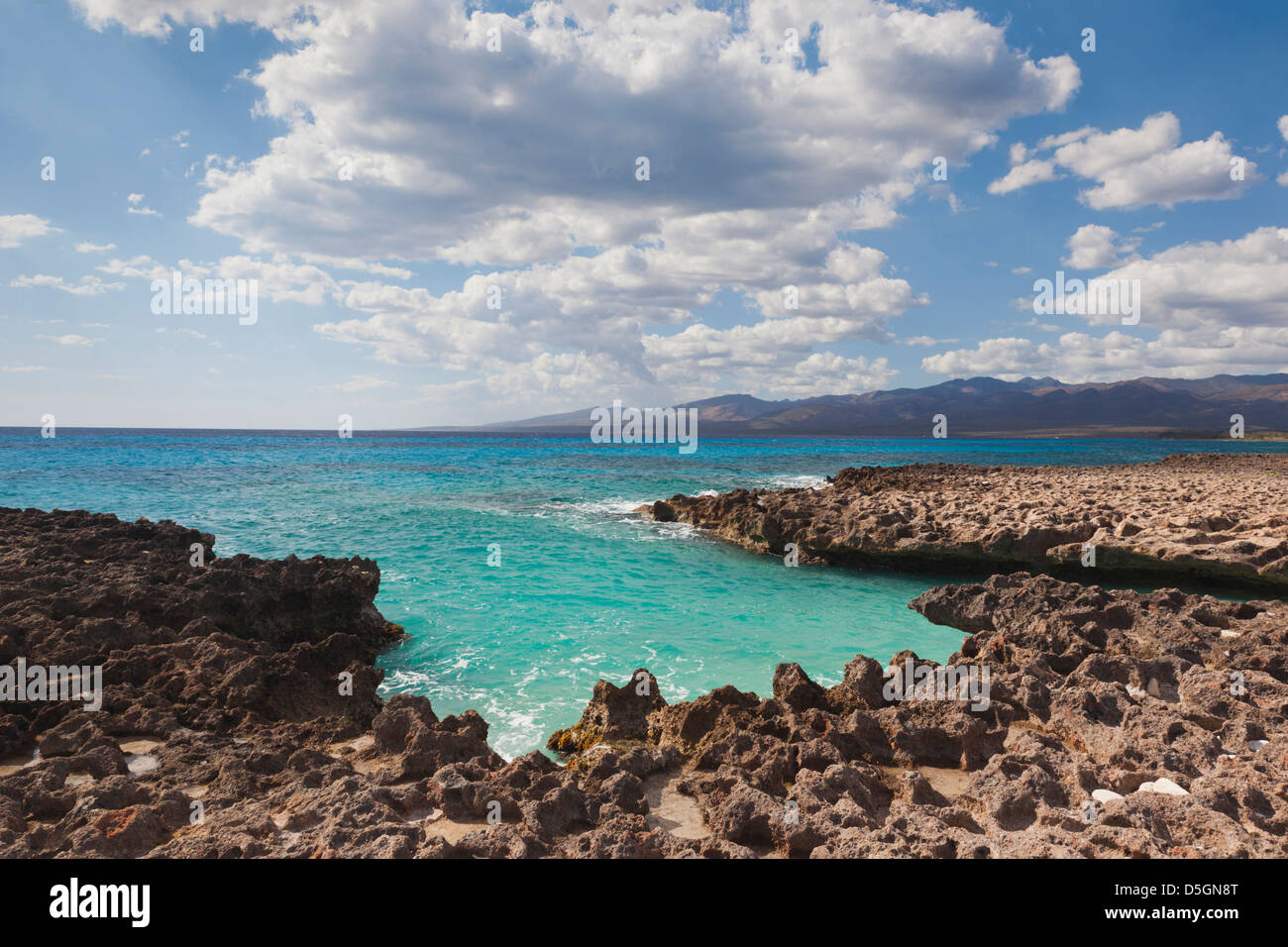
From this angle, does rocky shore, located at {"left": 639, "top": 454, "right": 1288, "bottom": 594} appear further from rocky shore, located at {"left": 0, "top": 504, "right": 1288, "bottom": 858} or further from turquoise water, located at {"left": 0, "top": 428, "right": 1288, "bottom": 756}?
rocky shore, located at {"left": 0, "top": 504, "right": 1288, "bottom": 858}

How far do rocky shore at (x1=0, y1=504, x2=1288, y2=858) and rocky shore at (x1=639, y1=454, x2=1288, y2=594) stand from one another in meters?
4.99

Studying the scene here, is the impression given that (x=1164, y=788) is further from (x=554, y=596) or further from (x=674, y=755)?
(x=554, y=596)

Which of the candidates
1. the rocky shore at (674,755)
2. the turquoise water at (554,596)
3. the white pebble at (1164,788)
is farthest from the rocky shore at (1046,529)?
the white pebble at (1164,788)

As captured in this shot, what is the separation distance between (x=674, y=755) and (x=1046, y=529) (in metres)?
14.4

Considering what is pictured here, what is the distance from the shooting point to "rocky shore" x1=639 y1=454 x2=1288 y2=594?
47.5 ft

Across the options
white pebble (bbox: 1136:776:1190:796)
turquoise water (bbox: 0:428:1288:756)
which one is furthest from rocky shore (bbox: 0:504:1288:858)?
turquoise water (bbox: 0:428:1288:756)

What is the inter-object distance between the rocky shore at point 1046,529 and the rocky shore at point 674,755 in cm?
499

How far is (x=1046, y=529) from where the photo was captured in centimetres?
1639

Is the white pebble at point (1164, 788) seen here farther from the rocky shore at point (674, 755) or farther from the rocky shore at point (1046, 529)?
the rocky shore at point (1046, 529)

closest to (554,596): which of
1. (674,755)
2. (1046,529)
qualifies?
(674,755)

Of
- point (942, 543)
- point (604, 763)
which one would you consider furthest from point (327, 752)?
point (942, 543)

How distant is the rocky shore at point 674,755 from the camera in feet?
15.4

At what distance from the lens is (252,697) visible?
748cm
